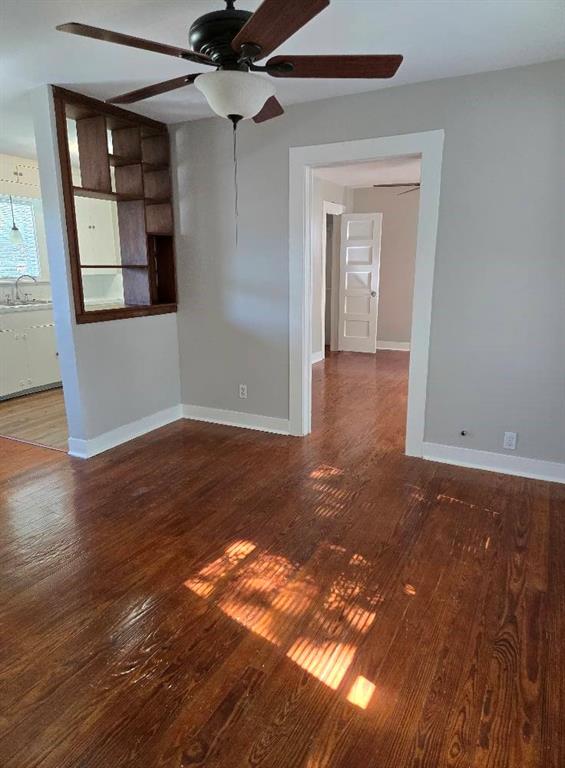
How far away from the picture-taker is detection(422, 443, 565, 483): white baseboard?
10.1ft

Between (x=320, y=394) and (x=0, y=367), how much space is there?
3.29m

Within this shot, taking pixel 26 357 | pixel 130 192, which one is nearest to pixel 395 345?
pixel 130 192

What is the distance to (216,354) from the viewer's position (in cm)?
417

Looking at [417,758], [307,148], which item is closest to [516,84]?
[307,148]

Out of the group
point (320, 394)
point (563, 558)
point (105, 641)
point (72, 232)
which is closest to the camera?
point (105, 641)

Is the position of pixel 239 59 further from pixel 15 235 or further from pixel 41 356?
pixel 15 235

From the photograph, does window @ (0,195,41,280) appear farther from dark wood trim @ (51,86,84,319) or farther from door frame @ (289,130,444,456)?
door frame @ (289,130,444,456)

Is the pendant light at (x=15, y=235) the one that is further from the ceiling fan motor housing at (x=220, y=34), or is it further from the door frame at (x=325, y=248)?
the ceiling fan motor housing at (x=220, y=34)

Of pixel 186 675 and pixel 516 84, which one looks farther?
pixel 516 84

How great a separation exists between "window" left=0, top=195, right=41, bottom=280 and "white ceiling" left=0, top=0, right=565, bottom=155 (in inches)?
92.7

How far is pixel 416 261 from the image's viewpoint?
325cm

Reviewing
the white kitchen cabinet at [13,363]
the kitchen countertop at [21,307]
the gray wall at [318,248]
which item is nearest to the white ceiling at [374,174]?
the gray wall at [318,248]

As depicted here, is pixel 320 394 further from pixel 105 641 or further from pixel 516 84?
pixel 105 641

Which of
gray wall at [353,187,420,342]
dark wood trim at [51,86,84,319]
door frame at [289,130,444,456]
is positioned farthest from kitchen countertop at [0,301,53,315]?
gray wall at [353,187,420,342]
